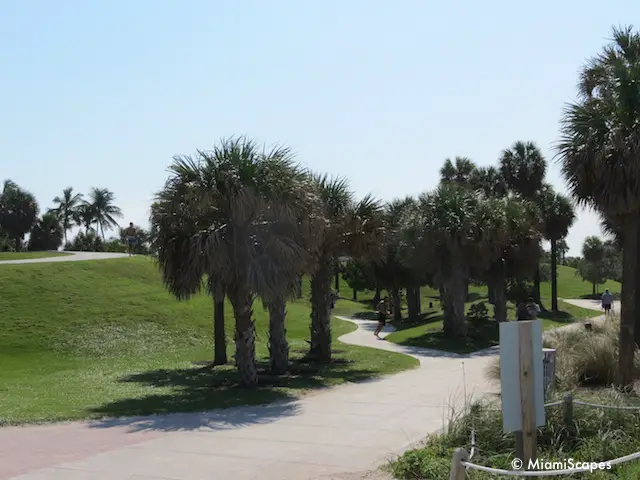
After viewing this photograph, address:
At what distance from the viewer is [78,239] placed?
2992 inches

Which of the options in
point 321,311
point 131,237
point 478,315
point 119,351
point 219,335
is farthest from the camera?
point 131,237

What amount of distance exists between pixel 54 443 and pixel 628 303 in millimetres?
11086

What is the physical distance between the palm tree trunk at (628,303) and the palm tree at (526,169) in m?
36.3

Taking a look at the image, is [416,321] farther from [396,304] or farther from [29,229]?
[29,229]

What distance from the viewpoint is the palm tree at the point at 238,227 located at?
16609mm

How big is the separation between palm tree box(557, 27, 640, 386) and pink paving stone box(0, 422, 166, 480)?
9.40 meters

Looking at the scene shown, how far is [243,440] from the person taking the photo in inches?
439

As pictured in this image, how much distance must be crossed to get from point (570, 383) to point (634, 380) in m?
2.02

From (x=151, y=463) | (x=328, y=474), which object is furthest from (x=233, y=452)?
(x=328, y=474)

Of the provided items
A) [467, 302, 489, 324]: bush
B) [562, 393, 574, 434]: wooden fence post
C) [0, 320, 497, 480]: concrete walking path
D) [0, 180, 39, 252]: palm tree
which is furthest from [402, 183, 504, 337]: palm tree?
[0, 180, 39, 252]: palm tree

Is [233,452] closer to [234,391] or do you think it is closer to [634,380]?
[234,391]

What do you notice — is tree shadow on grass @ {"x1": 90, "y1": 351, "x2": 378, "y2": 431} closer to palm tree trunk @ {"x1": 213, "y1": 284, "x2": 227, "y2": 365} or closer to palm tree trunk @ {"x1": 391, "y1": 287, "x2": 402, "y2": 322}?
palm tree trunk @ {"x1": 213, "y1": 284, "x2": 227, "y2": 365}

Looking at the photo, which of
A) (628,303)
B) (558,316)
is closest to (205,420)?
(628,303)

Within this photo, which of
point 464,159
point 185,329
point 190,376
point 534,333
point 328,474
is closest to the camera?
point 534,333
